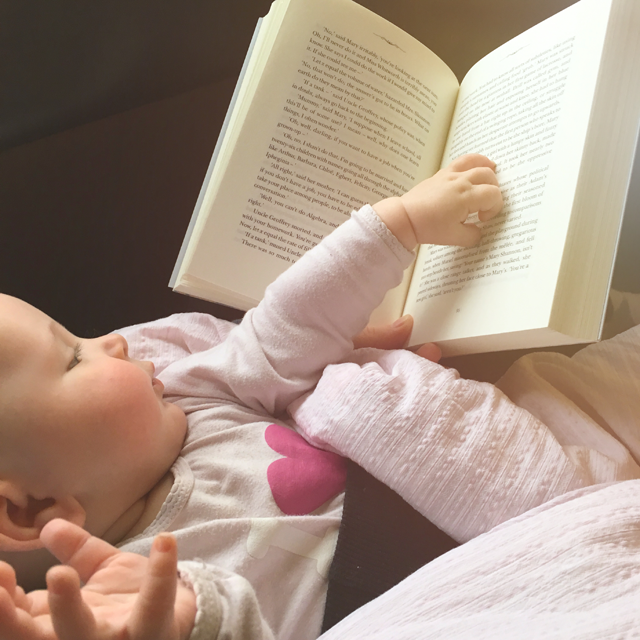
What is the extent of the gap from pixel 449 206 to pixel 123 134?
0.53 metres

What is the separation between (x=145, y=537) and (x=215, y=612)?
0.55ft

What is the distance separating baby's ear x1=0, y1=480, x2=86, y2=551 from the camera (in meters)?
0.45

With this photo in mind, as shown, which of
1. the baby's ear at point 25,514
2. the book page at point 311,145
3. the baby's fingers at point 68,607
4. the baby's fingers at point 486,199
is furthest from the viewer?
the book page at point 311,145

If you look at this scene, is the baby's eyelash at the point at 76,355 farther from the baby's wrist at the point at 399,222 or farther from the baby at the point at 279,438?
the baby's wrist at the point at 399,222

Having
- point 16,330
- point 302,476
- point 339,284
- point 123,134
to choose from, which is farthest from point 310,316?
point 123,134

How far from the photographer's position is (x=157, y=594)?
31 cm

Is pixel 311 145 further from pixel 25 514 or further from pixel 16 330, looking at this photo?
pixel 25 514

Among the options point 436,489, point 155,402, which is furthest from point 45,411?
point 436,489

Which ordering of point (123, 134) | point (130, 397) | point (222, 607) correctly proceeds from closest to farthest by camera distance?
1. point (222, 607)
2. point (130, 397)
3. point (123, 134)

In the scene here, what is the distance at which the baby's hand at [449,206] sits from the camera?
0.56 m

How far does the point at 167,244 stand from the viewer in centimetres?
83

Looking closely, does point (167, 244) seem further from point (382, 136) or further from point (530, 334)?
point (530, 334)

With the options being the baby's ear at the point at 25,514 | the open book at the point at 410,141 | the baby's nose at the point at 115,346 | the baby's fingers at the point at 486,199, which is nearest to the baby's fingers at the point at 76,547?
the baby's ear at the point at 25,514

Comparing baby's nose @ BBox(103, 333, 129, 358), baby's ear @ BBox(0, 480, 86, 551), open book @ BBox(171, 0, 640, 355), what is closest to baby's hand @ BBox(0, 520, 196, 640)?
baby's ear @ BBox(0, 480, 86, 551)
